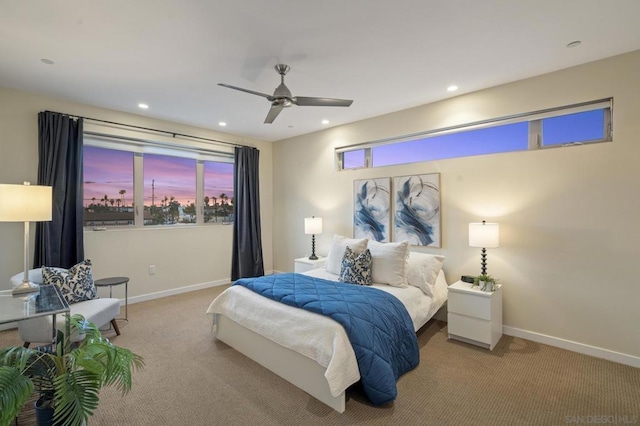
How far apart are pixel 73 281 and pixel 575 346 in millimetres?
5088

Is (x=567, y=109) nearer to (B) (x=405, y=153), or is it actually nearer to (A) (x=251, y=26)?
(B) (x=405, y=153)

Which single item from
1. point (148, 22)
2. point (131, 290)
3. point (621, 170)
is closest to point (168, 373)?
point (131, 290)

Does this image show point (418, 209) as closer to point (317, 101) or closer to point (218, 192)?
point (317, 101)

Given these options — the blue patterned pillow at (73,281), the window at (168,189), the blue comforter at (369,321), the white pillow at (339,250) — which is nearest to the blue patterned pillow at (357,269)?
the white pillow at (339,250)

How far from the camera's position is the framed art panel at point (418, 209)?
12.5ft

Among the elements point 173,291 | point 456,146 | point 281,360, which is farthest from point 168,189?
point 456,146

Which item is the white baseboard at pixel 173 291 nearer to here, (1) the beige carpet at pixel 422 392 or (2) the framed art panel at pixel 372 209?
(1) the beige carpet at pixel 422 392

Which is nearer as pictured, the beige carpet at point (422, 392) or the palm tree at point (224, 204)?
the beige carpet at point (422, 392)

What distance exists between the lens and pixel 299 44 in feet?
8.23

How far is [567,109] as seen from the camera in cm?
298

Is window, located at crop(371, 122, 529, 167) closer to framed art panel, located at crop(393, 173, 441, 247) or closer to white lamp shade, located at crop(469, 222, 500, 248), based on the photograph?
framed art panel, located at crop(393, 173, 441, 247)

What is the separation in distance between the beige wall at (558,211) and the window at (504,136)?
0.29 ft

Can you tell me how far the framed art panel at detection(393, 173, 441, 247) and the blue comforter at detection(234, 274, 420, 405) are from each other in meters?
1.39

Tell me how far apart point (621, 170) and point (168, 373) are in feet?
14.6
